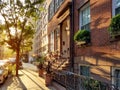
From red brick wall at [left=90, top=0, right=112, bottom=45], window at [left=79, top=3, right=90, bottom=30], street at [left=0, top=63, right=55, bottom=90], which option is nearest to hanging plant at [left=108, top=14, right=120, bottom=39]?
red brick wall at [left=90, top=0, right=112, bottom=45]

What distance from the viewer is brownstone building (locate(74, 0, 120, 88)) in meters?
9.05

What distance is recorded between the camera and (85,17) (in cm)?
1285

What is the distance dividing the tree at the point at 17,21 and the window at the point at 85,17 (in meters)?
9.68

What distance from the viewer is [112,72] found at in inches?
362

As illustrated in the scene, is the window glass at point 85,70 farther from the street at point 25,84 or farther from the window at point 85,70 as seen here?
the street at point 25,84

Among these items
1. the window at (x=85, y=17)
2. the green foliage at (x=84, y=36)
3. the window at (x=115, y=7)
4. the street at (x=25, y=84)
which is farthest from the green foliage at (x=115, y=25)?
the street at (x=25, y=84)

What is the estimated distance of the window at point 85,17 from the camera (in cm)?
1237

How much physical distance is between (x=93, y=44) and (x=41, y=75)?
32.9 ft

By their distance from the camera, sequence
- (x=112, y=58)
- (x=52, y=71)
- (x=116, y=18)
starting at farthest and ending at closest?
(x=52, y=71)
(x=112, y=58)
(x=116, y=18)

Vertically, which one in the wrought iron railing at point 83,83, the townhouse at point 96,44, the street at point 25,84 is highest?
the townhouse at point 96,44

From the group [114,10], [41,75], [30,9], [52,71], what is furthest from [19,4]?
[114,10]

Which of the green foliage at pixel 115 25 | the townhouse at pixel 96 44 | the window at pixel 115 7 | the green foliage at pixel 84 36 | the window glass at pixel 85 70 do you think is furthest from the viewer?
the window glass at pixel 85 70

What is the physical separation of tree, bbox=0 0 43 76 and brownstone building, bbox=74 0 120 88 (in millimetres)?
9427

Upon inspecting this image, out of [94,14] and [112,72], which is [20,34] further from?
[112,72]
